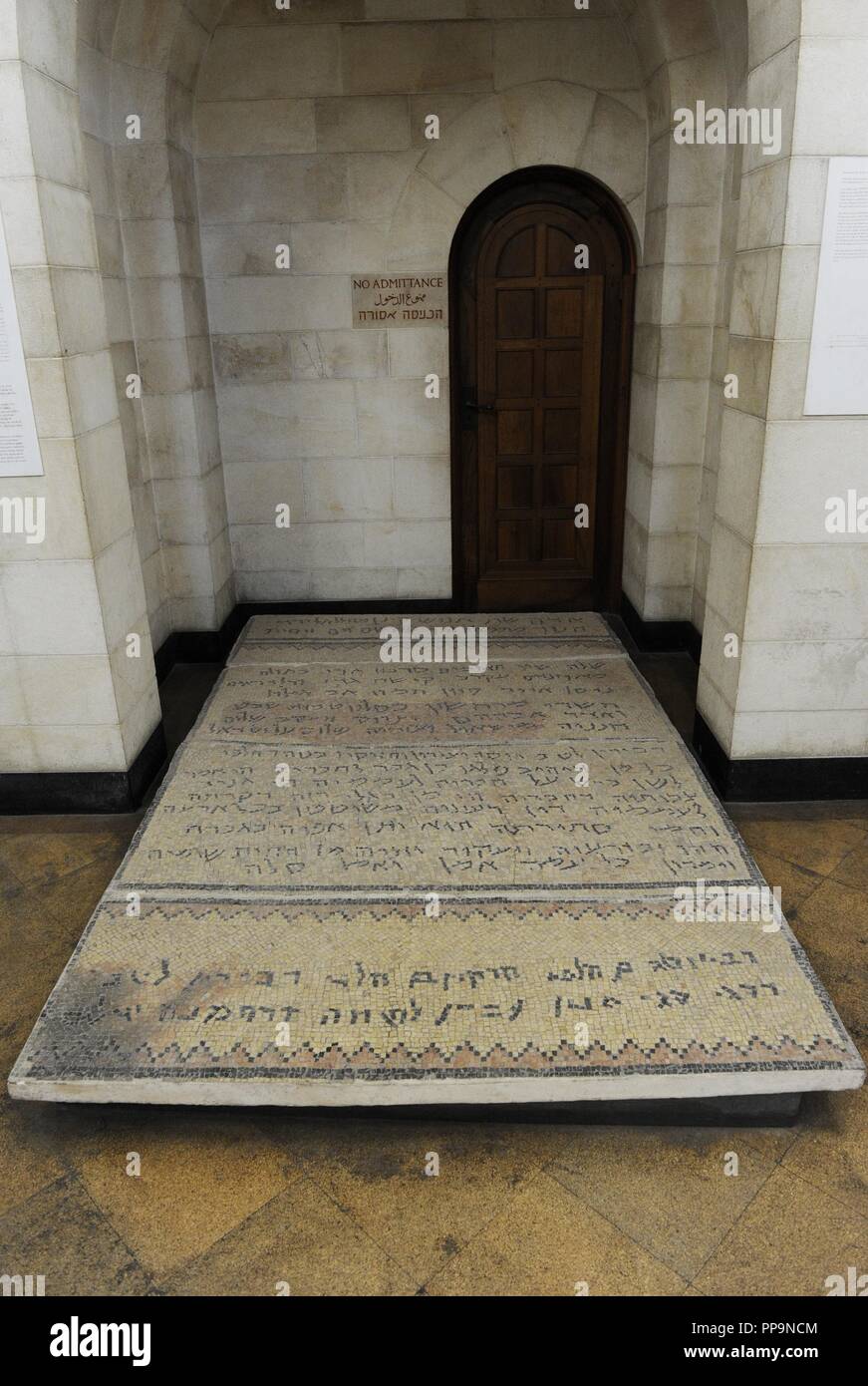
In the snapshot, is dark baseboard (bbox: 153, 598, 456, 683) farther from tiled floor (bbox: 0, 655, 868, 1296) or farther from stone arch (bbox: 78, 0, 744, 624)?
tiled floor (bbox: 0, 655, 868, 1296)

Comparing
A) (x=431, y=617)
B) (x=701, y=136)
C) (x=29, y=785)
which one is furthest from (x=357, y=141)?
(x=29, y=785)

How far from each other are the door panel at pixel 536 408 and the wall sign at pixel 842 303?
2.38m

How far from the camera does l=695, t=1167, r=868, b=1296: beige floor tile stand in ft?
7.02

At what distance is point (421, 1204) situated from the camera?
7.70ft

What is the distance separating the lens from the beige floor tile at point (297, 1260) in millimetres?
2152

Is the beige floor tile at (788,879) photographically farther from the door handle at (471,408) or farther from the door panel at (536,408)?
the door handle at (471,408)

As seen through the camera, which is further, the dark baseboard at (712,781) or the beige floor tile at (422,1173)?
the dark baseboard at (712,781)

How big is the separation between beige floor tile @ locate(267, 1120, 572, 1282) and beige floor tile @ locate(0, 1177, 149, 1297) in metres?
0.47

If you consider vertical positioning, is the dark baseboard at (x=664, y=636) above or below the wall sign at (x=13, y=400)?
below

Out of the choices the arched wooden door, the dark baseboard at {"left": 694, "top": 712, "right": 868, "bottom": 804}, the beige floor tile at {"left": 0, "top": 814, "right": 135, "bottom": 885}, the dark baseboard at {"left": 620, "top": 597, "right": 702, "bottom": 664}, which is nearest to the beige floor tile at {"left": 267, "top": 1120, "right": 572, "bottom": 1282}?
the beige floor tile at {"left": 0, "top": 814, "right": 135, "bottom": 885}

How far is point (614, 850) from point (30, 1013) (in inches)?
77.4

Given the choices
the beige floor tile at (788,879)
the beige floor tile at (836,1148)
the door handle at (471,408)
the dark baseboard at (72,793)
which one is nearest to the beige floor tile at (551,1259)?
the beige floor tile at (836,1148)

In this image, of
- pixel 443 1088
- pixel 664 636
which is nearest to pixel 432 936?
pixel 443 1088

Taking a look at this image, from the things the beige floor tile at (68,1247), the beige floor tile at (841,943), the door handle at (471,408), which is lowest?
the beige floor tile at (68,1247)
